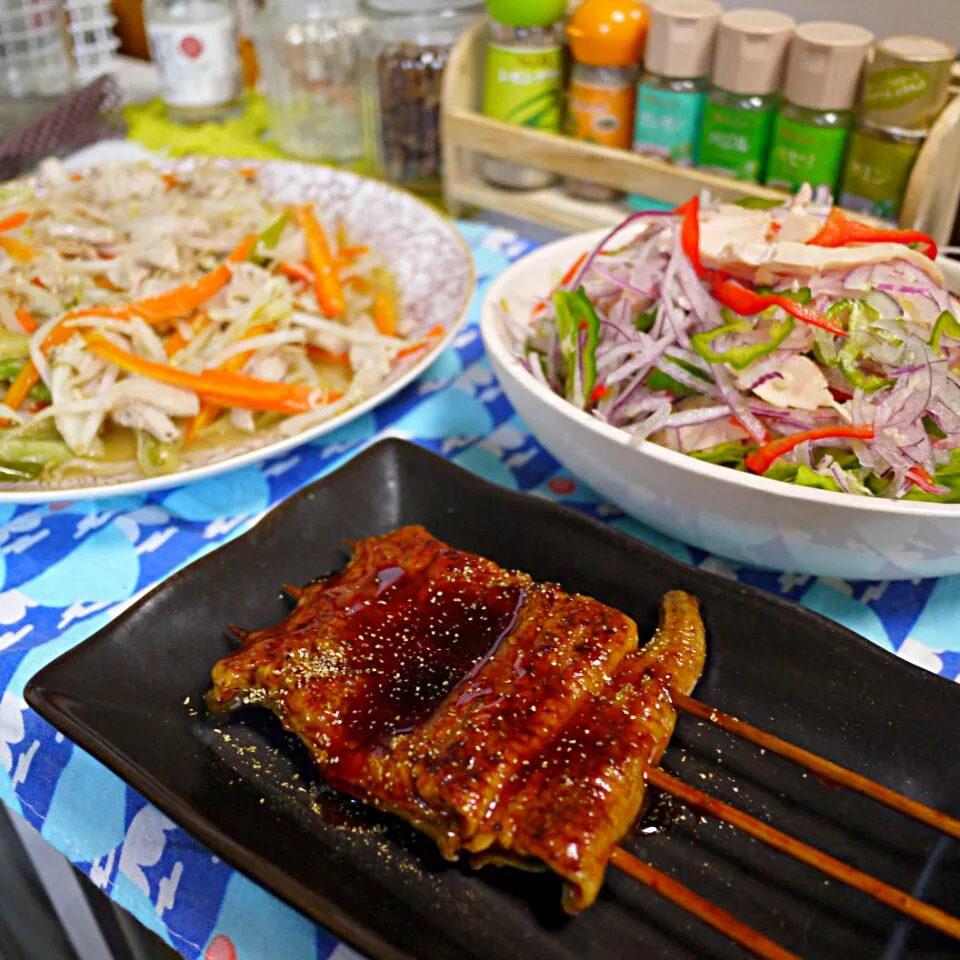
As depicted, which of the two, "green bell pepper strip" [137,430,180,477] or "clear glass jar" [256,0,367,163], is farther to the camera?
"clear glass jar" [256,0,367,163]

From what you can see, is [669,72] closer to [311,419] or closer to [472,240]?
[472,240]

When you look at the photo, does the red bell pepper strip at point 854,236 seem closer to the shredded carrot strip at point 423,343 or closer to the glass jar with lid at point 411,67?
the shredded carrot strip at point 423,343

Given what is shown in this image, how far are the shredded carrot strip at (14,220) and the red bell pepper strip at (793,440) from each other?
1.75 m

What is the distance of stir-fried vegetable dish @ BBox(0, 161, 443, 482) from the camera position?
1628 millimetres

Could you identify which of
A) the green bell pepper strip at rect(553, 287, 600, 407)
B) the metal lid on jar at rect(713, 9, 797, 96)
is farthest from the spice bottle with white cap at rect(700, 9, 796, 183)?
the green bell pepper strip at rect(553, 287, 600, 407)

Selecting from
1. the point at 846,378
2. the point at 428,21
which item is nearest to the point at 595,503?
the point at 846,378

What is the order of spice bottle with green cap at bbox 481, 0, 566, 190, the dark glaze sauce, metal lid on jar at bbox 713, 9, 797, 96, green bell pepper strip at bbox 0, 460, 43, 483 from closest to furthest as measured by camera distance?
the dark glaze sauce
green bell pepper strip at bbox 0, 460, 43, 483
metal lid on jar at bbox 713, 9, 797, 96
spice bottle with green cap at bbox 481, 0, 566, 190

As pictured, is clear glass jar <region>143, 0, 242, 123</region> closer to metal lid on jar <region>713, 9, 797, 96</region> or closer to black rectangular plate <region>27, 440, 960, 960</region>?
metal lid on jar <region>713, 9, 797, 96</region>

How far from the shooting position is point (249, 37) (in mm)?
3686

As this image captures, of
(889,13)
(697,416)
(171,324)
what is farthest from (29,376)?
(889,13)

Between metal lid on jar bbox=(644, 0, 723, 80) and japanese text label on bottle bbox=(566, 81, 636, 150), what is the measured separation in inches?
5.3

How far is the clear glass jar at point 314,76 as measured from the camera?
271 centimetres

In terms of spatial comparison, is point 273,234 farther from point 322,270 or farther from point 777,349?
point 777,349

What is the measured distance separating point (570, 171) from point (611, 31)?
0.32 metres
